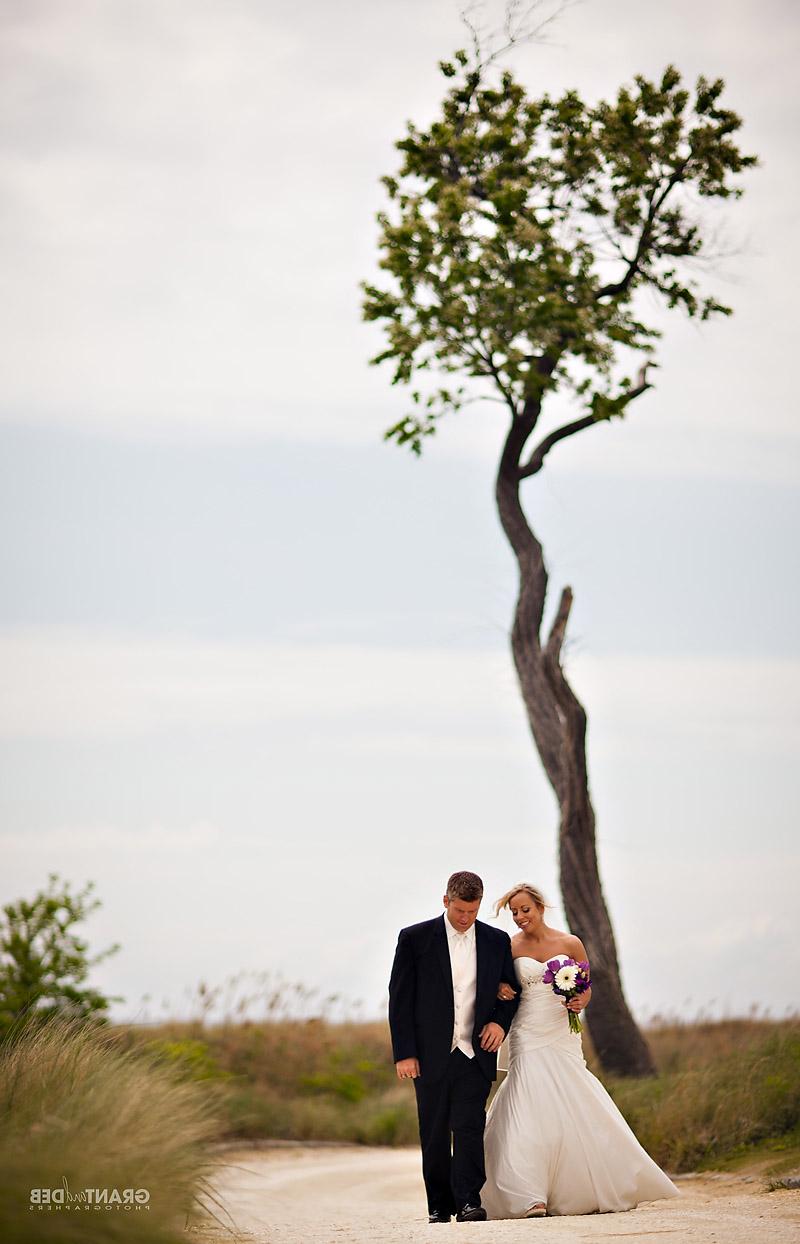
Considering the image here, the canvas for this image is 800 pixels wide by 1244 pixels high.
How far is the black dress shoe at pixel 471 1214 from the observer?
794cm

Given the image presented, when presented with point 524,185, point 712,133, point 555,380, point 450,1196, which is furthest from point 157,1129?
point 712,133

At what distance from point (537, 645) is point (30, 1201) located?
12.1m

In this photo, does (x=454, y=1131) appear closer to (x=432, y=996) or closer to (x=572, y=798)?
(x=432, y=996)

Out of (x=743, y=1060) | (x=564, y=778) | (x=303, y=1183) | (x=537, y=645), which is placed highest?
(x=537, y=645)

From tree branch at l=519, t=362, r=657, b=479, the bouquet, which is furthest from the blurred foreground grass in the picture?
tree branch at l=519, t=362, r=657, b=479

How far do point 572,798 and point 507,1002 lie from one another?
7.80 metres

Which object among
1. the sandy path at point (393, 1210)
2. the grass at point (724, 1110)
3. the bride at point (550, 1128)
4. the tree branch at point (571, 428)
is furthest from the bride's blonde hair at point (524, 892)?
the tree branch at point (571, 428)

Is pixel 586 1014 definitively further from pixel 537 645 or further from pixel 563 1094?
pixel 563 1094

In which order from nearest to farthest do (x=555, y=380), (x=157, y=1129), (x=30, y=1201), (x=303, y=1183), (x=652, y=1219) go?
(x=30, y=1201) → (x=157, y=1129) → (x=652, y=1219) → (x=303, y=1183) → (x=555, y=380)

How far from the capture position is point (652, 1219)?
7.86m

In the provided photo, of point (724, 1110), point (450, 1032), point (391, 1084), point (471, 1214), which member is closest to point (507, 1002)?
point (450, 1032)

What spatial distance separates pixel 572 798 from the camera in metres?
16.4

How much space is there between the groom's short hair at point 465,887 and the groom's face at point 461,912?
25mm

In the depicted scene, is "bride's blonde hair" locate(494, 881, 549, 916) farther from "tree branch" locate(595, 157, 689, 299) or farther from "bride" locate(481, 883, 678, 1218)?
"tree branch" locate(595, 157, 689, 299)
